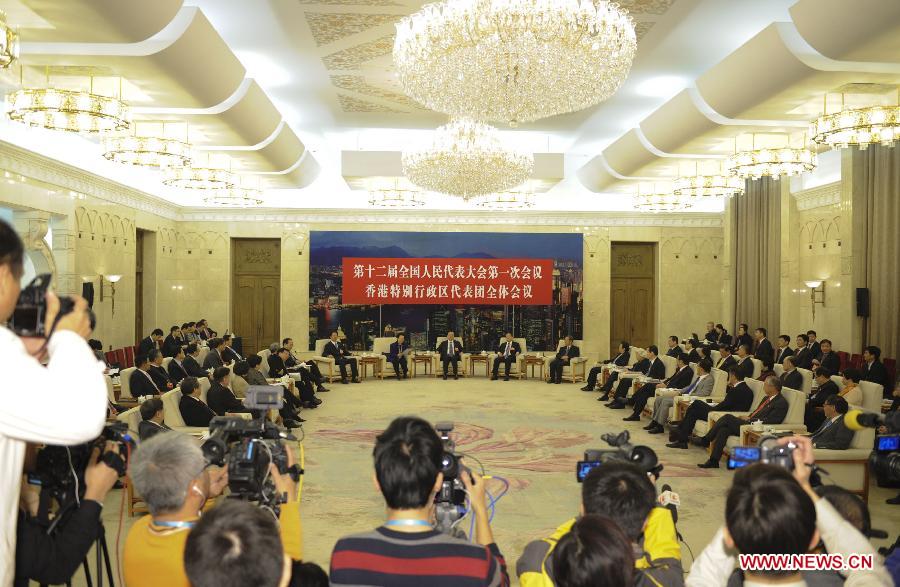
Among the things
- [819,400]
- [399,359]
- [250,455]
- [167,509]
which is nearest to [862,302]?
[819,400]

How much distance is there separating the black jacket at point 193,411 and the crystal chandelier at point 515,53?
4157mm

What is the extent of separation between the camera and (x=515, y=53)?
5961 mm

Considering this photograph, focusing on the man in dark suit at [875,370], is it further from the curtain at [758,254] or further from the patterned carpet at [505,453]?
the curtain at [758,254]

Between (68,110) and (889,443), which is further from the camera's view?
(68,110)

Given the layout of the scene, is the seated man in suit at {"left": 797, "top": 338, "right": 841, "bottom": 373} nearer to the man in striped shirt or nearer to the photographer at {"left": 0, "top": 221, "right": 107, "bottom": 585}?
the man in striped shirt

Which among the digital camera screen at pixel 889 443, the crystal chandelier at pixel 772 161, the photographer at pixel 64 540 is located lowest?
the photographer at pixel 64 540

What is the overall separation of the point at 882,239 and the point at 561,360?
272 inches

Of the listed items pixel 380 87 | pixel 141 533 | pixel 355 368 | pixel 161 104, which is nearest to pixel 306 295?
pixel 355 368

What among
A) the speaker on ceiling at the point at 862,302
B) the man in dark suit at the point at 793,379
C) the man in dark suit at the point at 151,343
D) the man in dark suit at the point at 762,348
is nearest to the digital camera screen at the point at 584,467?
the man in dark suit at the point at 793,379

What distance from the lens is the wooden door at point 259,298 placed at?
19.5m

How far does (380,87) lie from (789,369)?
7.35 m

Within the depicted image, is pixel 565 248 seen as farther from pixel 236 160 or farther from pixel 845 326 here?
pixel 236 160

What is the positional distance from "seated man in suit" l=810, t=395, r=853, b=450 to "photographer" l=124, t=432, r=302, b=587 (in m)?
6.23

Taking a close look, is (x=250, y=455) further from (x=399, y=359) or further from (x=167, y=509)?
(x=399, y=359)
